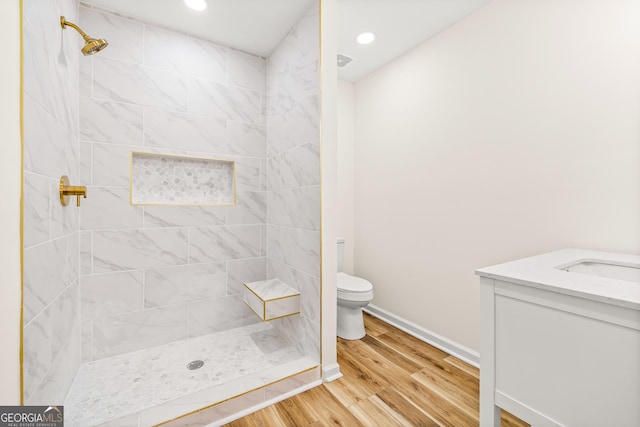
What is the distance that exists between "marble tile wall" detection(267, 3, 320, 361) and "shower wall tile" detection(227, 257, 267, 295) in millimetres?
97

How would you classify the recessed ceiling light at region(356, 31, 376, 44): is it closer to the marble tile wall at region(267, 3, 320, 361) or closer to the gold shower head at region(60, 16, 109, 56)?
the marble tile wall at region(267, 3, 320, 361)

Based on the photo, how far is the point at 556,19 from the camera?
149 cm

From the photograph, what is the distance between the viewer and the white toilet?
7.11 ft

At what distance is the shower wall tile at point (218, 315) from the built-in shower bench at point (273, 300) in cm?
27

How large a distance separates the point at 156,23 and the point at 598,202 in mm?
3014

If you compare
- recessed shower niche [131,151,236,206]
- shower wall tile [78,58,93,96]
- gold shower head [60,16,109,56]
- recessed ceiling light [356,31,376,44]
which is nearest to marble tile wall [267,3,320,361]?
recessed shower niche [131,151,236,206]

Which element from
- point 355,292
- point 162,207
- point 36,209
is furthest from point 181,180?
point 355,292

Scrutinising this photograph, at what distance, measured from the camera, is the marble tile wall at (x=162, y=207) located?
180 centimetres

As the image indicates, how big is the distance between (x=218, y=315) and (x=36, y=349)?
1228 mm

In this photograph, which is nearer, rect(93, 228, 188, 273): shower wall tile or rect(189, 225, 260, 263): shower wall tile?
rect(93, 228, 188, 273): shower wall tile

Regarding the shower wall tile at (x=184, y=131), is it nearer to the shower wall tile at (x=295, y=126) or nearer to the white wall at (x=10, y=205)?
the shower wall tile at (x=295, y=126)

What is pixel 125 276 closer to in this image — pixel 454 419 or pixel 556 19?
pixel 454 419

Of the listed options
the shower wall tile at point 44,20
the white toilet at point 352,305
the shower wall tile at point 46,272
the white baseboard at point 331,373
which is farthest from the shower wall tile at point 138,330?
the shower wall tile at point 44,20

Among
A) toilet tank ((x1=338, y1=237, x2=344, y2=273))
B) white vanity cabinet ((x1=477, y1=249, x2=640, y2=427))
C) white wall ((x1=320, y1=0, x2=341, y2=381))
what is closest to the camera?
white vanity cabinet ((x1=477, y1=249, x2=640, y2=427))
